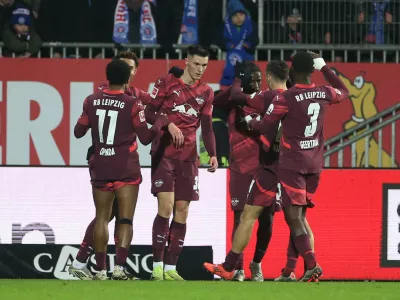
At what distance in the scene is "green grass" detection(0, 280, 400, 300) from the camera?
8961mm

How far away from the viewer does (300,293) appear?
9289mm

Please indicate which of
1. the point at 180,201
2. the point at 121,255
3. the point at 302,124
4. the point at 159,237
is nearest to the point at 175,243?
the point at 159,237

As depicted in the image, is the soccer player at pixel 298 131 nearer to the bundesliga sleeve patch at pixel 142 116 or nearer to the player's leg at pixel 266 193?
the player's leg at pixel 266 193

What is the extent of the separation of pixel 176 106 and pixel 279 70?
1001mm

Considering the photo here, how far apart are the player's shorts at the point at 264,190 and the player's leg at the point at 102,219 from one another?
4.27 feet

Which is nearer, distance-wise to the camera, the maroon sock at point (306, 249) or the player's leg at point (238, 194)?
the maroon sock at point (306, 249)

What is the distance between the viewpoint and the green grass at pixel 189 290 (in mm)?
8961

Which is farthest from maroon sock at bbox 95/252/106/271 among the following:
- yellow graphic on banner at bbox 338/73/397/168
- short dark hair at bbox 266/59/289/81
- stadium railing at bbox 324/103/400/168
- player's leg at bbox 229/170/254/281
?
yellow graphic on banner at bbox 338/73/397/168

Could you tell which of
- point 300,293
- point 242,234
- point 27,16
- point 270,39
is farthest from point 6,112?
point 300,293

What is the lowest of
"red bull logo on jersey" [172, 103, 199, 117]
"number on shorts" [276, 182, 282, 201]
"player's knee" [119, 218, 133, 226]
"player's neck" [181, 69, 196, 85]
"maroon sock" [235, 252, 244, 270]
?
"maroon sock" [235, 252, 244, 270]

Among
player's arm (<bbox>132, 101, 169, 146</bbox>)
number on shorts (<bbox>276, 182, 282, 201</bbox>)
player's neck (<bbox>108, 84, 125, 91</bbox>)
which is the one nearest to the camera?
player's arm (<bbox>132, 101, 169, 146</bbox>)

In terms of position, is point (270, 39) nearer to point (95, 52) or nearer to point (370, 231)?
point (95, 52)

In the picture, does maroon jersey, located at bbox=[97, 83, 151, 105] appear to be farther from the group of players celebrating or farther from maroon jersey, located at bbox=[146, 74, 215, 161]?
maroon jersey, located at bbox=[146, 74, 215, 161]

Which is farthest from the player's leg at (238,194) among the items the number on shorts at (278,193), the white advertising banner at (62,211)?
the white advertising banner at (62,211)
